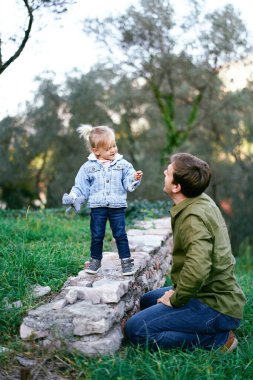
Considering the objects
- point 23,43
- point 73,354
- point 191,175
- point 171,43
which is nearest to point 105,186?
point 191,175

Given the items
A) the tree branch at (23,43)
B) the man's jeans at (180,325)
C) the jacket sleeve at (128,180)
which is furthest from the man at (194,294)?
the tree branch at (23,43)

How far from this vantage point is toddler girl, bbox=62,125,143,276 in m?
4.24

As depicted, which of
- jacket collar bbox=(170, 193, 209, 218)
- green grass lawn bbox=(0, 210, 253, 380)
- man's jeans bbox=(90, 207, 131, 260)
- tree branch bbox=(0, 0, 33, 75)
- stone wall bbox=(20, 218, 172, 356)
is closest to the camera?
green grass lawn bbox=(0, 210, 253, 380)

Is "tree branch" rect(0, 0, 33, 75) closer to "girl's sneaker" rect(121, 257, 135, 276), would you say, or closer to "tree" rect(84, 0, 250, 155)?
"girl's sneaker" rect(121, 257, 135, 276)

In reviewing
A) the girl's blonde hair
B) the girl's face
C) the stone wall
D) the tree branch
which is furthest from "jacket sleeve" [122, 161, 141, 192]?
the tree branch

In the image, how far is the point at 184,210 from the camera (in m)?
3.56

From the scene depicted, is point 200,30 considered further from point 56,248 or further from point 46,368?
point 46,368

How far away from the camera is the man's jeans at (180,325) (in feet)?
11.6

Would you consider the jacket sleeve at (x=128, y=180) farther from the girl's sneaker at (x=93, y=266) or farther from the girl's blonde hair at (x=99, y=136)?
the girl's sneaker at (x=93, y=266)

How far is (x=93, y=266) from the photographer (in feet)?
14.2

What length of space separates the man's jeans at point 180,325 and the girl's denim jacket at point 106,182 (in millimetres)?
1090

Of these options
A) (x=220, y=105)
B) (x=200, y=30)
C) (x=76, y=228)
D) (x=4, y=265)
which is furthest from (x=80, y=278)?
(x=220, y=105)

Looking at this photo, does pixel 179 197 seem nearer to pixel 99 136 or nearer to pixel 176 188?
pixel 176 188

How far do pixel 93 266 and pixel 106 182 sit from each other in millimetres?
755
